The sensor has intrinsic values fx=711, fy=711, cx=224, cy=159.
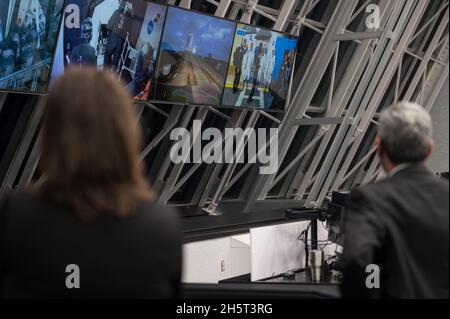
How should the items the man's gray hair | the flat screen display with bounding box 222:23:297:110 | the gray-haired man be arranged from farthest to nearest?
1. the flat screen display with bounding box 222:23:297:110
2. the man's gray hair
3. the gray-haired man

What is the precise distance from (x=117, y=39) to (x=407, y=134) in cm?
384

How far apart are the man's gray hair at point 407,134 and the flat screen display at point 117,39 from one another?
11.4 ft

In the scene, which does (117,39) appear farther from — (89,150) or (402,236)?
(89,150)

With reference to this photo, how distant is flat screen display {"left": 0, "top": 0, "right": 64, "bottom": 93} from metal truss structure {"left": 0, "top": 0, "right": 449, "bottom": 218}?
0.84 metres

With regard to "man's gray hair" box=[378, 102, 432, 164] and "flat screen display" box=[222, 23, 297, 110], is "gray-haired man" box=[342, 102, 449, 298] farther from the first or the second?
"flat screen display" box=[222, 23, 297, 110]

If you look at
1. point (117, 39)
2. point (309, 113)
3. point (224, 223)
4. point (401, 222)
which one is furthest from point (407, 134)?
point (309, 113)

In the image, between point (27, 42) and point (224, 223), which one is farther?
point (224, 223)

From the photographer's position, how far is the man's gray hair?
6.52ft

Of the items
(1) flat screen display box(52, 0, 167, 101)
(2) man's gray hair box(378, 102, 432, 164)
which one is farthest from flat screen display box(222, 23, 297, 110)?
(2) man's gray hair box(378, 102, 432, 164)

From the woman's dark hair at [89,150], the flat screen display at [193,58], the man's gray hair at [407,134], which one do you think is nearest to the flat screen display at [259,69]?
the flat screen display at [193,58]

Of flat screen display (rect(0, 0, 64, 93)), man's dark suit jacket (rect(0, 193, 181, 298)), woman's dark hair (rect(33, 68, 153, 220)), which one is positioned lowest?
man's dark suit jacket (rect(0, 193, 181, 298))

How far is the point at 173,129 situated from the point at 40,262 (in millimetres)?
5907

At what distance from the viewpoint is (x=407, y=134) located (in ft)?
6.52
